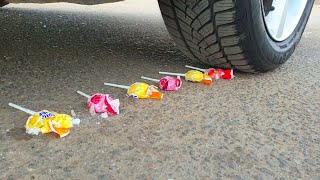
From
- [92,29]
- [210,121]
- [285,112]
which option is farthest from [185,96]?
[92,29]

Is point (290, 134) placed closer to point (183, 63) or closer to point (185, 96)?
point (185, 96)

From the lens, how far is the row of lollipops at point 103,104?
0.98 m

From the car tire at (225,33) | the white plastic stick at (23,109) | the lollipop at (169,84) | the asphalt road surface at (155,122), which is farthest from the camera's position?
the lollipop at (169,84)

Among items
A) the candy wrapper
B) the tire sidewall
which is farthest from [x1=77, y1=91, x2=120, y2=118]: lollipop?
the tire sidewall

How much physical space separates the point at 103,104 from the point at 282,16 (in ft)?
3.16

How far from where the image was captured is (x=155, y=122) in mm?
1098

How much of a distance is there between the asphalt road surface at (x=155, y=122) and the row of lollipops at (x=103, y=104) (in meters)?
0.02

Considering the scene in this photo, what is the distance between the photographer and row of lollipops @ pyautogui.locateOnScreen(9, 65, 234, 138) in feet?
3.22

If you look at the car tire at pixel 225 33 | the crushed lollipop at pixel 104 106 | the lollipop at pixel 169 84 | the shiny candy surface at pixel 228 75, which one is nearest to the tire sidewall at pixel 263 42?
the car tire at pixel 225 33

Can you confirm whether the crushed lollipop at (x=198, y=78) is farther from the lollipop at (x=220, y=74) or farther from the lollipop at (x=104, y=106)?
the lollipop at (x=104, y=106)

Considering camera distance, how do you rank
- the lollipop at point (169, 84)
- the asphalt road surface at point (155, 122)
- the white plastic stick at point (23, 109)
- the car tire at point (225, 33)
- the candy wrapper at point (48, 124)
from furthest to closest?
the lollipop at point (169, 84) < the car tire at point (225, 33) < the white plastic stick at point (23, 109) < the candy wrapper at point (48, 124) < the asphalt road surface at point (155, 122)

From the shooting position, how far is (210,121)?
3.68ft

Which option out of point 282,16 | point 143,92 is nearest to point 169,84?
point 143,92

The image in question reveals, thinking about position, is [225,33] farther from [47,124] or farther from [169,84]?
[47,124]
